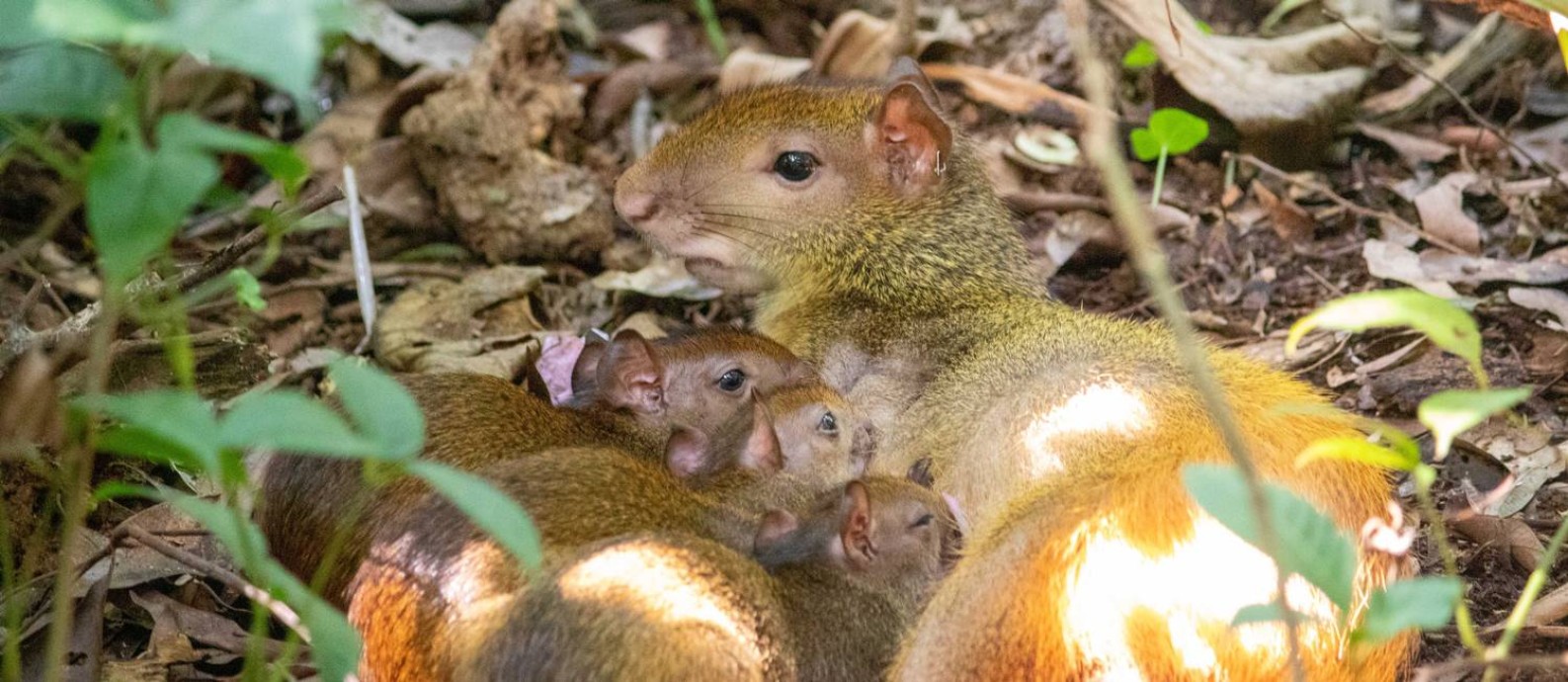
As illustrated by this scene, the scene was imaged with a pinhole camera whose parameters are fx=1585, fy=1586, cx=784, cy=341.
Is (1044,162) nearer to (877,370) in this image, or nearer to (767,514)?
(877,370)

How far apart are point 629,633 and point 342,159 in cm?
427

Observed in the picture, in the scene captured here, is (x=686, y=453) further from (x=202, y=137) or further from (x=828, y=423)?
(x=202, y=137)

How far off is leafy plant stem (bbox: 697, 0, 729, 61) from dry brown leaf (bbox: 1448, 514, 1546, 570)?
423 cm

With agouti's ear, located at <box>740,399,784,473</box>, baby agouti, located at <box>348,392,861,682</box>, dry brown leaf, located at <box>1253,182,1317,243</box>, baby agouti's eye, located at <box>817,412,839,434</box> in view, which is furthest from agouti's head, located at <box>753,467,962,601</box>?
dry brown leaf, located at <box>1253,182,1317,243</box>

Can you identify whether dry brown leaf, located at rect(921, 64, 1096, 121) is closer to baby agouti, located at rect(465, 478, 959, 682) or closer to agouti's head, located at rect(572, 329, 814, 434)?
agouti's head, located at rect(572, 329, 814, 434)

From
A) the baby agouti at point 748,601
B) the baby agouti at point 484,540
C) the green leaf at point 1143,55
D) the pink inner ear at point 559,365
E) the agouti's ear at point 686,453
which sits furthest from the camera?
the green leaf at point 1143,55

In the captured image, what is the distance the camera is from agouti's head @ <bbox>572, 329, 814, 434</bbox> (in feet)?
16.2

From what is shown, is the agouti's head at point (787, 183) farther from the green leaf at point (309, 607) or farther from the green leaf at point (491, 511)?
the green leaf at point (491, 511)

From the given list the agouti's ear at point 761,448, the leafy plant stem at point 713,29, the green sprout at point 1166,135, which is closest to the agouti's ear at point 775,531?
the agouti's ear at point 761,448

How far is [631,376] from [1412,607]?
2.79 meters

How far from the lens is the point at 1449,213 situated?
6.57 m

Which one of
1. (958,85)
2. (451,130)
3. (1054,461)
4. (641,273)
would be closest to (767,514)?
(1054,461)

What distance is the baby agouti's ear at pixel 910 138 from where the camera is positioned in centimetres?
501

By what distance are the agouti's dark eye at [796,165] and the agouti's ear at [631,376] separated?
728mm
